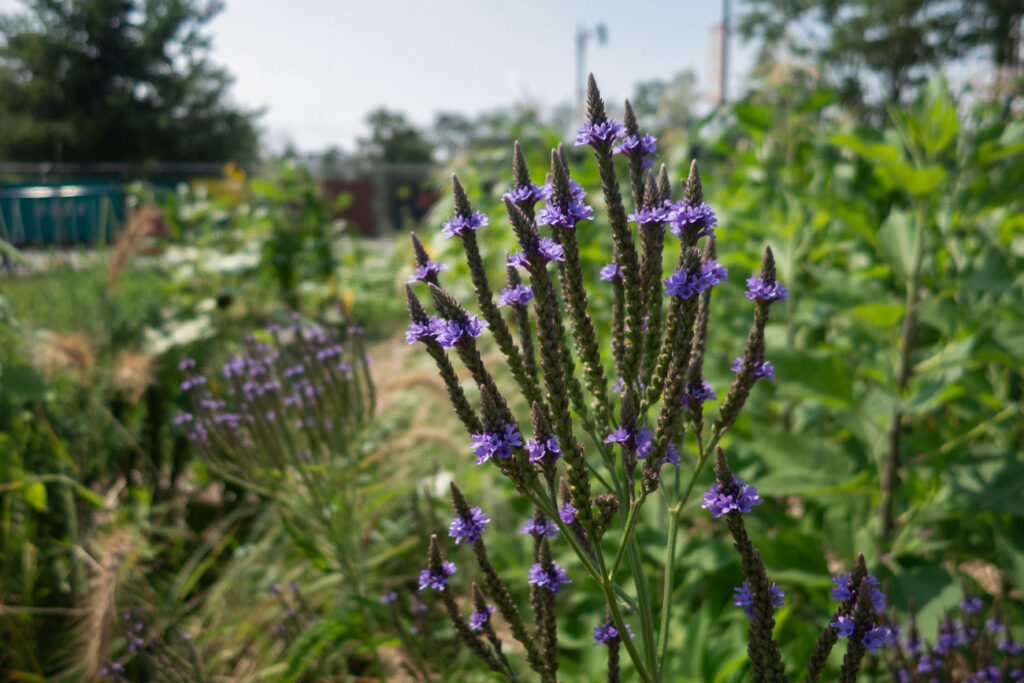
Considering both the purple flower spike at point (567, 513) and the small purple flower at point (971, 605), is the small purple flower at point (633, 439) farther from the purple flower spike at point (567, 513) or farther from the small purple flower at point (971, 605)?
the small purple flower at point (971, 605)

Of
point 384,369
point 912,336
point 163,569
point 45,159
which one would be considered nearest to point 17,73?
point 45,159

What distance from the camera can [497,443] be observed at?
0.91 metres

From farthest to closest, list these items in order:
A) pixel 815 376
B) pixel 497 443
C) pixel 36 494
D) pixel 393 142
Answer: pixel 393 142
pixel 36 494
pixel 815 376
pixel 497 443

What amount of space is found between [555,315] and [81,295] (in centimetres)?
520

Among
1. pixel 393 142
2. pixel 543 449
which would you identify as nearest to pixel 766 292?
pixel 543 449

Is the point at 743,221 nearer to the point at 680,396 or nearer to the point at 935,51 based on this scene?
the point at 680,396

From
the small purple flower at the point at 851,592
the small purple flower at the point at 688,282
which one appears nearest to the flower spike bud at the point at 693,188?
the small purple flower at the point at 688,282

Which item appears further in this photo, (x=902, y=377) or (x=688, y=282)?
(x=902, y=377)

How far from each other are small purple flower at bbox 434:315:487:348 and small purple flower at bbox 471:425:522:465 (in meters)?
0.14

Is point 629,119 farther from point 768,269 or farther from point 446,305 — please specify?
point 446,305

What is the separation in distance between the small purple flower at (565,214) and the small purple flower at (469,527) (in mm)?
525

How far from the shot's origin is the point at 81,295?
4992 mm

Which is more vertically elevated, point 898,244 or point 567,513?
point 898,244

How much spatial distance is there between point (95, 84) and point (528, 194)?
43.0 m
